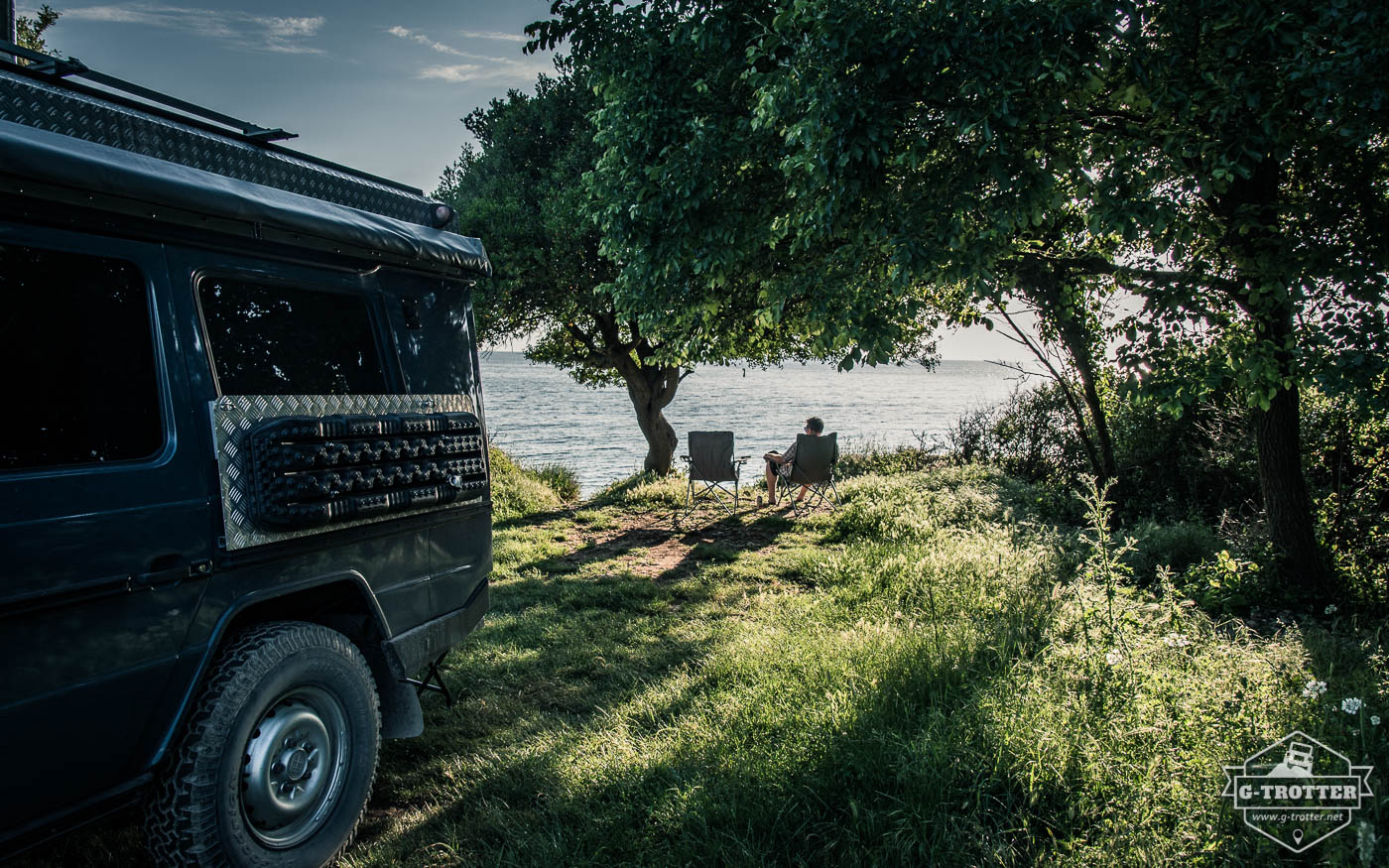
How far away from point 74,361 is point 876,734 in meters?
3.14

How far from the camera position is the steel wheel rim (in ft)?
8.32

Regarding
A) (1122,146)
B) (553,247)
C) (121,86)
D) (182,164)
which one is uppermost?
(553,247)

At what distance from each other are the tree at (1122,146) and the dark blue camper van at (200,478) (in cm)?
296

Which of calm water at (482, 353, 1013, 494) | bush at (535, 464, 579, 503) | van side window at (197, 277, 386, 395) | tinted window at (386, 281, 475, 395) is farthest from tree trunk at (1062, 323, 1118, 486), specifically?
bush at (535, 464, 579, 503)

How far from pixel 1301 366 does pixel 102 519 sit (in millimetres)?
6429

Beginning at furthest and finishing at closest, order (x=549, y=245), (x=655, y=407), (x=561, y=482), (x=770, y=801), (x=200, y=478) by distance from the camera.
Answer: (x=655, y=407)
(x=561, y=482)
(x=549, y=245)
(x=770, y=801)
(x=200, y=478)

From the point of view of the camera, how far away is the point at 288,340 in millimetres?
2877

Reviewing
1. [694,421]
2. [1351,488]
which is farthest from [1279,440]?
[694,421]

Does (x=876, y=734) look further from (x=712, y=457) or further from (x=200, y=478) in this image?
(x=712, y=457)

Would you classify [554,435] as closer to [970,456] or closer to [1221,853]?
[970,456]

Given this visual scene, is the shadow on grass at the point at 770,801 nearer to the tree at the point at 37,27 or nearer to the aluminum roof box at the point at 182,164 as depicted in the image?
the aluminum roof box at the point at 182,164

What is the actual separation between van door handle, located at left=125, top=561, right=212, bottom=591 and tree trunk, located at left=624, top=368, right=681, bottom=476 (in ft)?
41.5

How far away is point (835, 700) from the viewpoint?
11.8 feet

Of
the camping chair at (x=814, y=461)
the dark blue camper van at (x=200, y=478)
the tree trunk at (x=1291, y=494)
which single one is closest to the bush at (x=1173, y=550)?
the tree trunk at (x=1291, y=494)
